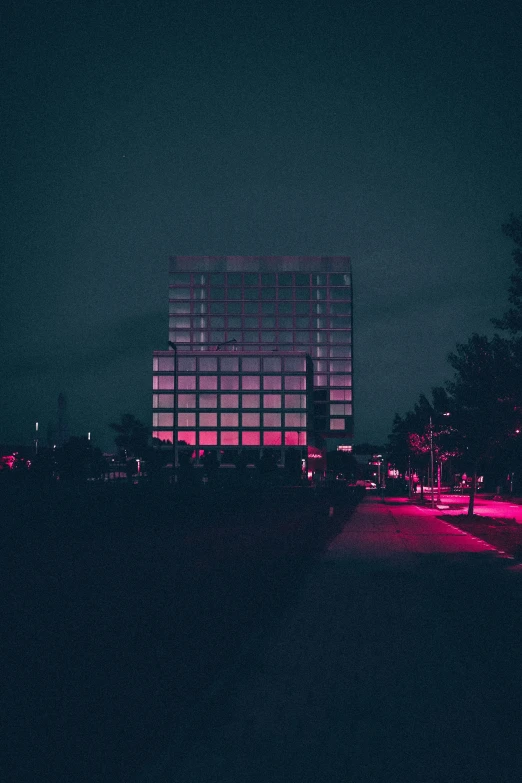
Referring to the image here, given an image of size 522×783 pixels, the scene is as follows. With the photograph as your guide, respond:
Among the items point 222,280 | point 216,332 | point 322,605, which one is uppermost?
point 222,280

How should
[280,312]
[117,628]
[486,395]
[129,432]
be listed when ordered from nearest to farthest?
[117,628] < [486,395] < [129,432] < [280,312]

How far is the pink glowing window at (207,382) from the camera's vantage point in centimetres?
11969

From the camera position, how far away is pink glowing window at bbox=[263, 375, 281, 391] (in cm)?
12031

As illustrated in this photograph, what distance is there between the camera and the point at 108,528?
91.1 ft

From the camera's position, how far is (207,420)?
118 m

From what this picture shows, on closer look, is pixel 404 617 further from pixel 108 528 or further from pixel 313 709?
pixel 108 528

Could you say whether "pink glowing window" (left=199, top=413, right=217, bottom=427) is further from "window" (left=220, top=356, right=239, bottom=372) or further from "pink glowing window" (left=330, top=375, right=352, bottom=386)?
"pink glowing window" (left=330, top=375, right=352, bottom=386)

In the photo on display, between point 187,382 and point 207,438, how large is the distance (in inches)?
352

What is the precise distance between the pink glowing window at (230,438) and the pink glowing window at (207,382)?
23.6 feet

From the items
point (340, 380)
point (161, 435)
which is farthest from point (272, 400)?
point (340, 380)

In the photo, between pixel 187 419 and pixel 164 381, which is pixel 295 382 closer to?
pixel 187 419

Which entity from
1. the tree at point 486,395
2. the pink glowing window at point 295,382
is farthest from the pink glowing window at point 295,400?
the tree at point 486,395

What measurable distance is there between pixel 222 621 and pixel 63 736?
18.3 ft

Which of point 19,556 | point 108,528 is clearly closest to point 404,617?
point 19,556
